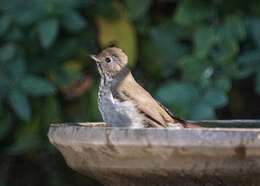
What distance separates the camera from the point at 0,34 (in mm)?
4148

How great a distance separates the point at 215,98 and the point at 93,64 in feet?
2.60

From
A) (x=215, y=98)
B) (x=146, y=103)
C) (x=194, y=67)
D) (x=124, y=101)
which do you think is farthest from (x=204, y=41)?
(x=146, y=103)

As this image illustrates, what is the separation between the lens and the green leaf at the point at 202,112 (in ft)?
12.8

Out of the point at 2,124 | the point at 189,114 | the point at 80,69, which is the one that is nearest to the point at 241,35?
the point at 189,114

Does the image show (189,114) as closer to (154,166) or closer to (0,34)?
(0,34)

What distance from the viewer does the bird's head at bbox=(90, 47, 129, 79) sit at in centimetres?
392

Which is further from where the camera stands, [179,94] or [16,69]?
[16,69]

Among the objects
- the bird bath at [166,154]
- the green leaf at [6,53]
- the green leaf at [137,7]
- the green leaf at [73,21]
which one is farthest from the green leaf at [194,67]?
the bird bath at [166,154]

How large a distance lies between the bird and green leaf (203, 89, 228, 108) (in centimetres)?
33

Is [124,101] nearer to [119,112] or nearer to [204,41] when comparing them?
[119,112]

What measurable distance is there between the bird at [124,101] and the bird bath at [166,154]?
51 centimetres

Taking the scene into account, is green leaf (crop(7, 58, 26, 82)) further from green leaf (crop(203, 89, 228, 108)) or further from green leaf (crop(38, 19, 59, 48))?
green leaf (crop(203, 89, 228, 108))

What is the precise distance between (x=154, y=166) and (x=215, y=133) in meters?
0.19

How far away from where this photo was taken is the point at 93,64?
4520mm
